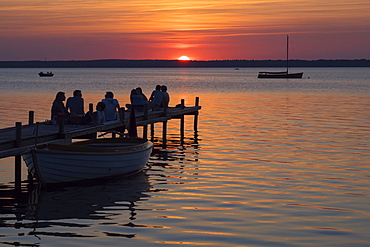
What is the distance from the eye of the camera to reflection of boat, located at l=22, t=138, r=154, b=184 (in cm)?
1862

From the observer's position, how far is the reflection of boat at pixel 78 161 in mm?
18625

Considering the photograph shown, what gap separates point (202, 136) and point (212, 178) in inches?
526

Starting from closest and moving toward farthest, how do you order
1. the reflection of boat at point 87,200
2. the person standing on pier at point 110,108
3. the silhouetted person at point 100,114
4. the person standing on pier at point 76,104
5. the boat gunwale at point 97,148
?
the reflection of boat at point 87,200, the boat gunwale at point 97,148, the silhouetted person at point 100,114, the person standing on pier at point 76,104, the person standing on pier at point 110,108

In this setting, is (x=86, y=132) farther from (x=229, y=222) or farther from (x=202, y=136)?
(x=202, y=136)

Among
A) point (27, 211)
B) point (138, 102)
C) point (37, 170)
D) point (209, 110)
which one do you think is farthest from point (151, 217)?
point (209, 110)

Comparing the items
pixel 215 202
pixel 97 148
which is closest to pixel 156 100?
pixel 97 148

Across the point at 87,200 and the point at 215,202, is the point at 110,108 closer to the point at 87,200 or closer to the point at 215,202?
the point at 87,200

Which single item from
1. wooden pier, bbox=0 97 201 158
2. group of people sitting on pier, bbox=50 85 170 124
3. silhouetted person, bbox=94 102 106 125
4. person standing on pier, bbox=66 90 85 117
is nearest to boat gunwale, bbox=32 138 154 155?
wooden pier, bbox=0 97 201 158

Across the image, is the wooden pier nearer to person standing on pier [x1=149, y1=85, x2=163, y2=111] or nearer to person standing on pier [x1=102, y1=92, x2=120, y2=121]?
person standing on pier [x1=102, y1=92, x2=120, y2=121]

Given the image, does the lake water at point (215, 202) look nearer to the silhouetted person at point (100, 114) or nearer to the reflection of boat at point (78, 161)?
the reflection of boat at point (78, 161)

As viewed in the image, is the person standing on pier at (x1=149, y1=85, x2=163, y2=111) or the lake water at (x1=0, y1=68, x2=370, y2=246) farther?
the person standing on pier at (x1=149, y1=85, x2=163, y2=111)

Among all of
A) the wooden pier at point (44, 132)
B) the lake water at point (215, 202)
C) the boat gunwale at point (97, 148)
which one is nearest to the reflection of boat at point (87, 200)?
the lake water at point (215, 202)

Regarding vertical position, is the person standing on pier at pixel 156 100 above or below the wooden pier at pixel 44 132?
above

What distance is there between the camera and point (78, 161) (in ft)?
63.4
